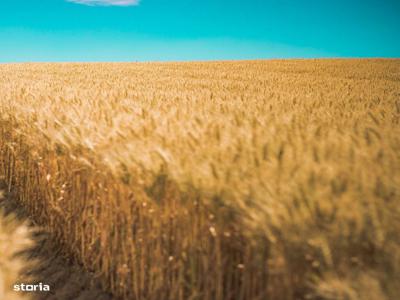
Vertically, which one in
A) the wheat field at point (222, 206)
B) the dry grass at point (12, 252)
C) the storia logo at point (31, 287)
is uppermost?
the wheat field at point (222, 206)

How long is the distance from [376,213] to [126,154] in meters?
1.22

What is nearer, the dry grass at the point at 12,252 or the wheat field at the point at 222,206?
the wheat field at the point at 222,206

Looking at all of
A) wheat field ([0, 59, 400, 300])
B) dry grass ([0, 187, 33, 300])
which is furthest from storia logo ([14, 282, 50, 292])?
wheat field ([0, 59, 400, 300])

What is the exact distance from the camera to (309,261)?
5.12 ft

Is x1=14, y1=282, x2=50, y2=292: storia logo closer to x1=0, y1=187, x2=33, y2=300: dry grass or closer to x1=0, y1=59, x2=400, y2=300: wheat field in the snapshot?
x1=0, y1=187, x2=33, y2=300: dry grass

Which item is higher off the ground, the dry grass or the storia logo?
the dry grass

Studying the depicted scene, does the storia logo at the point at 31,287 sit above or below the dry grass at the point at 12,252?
below

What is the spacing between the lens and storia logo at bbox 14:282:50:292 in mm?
3100

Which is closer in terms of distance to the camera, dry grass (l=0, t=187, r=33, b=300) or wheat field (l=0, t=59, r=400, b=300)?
wheat field (l=0, t=59, r=400, b=300)

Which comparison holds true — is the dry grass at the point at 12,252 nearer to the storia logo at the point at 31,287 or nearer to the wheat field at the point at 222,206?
the storia logo at the point at 31,287

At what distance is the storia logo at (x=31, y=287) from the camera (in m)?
3.10

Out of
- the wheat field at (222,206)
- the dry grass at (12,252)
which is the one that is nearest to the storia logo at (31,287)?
the dry grass at (12,252)

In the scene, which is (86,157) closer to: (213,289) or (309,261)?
(213,289)

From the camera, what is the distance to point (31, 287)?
3139 mm
